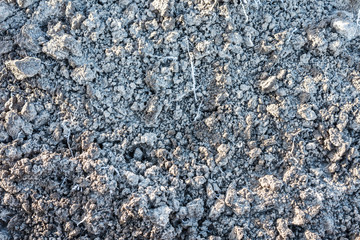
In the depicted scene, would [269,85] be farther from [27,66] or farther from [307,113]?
[27,66]

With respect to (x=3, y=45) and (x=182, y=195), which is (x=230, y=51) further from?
(x=3, y=45)

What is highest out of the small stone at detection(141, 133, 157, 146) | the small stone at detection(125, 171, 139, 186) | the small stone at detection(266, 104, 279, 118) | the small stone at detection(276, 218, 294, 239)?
the small stone at detection(141, 133, 157, 146)

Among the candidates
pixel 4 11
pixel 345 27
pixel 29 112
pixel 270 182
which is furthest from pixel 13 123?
pixel 345 27

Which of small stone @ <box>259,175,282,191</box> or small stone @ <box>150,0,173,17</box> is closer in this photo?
small stone @ <box>259,175,282,191</box>

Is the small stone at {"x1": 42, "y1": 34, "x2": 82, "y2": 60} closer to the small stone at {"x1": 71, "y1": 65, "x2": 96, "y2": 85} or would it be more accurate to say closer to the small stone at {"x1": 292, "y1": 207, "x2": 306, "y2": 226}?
the small stone at {"x1": 71, "y1": 65, "x2": 96, "y2": 85}

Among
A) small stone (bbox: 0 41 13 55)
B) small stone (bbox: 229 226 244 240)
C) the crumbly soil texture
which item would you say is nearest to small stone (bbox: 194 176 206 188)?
the crumbly soil texture

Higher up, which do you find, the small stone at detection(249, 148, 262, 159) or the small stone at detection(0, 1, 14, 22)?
the small stone at detection(0, 1, 14, 22)

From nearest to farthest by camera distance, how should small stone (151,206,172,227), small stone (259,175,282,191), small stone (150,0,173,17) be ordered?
1. small stone (151,206,172,227)
2. small stone (259,175,282,191)
3. small stone (150,0,173,17)

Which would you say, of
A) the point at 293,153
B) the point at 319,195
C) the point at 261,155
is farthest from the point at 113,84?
the point at 319,195
